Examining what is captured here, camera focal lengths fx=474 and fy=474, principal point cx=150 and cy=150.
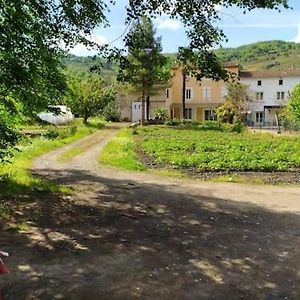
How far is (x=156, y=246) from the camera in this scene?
26.1 feet

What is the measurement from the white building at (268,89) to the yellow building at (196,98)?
4.42 m

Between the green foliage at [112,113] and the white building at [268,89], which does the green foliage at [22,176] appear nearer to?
the green foliage at [112,113]

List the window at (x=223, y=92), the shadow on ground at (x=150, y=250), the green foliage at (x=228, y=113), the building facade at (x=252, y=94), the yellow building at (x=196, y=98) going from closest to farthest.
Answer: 1. the shadow on ground at (x=150, y=250)
2. the green foliage at (x=228, y=113)
3. the window at (x=223, y=92)
4. the building facade at (x=252, y=94)
5. the yellow building at (x=196, y=98)

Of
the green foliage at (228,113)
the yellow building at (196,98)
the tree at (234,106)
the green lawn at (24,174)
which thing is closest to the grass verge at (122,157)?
the green lawn at (24,174)

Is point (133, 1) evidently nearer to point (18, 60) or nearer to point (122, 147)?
point (18, 60)

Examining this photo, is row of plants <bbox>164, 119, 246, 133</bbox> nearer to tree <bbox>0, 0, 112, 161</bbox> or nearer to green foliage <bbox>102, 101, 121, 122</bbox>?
green foliage <bbox>102, 101, 121, 122</bbox>

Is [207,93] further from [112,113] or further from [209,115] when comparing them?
[112,113]

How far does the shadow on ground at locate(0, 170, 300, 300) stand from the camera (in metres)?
6.01

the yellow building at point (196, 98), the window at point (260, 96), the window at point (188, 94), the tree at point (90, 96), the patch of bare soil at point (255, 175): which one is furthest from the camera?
the window at point (188, 94)

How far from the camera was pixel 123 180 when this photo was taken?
652 inches

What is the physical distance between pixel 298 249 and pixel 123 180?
357 inches

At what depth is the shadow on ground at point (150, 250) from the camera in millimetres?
6012

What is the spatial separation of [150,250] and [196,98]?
210 ft

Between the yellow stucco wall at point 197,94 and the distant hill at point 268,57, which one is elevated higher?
the distant hill at point 268,57
